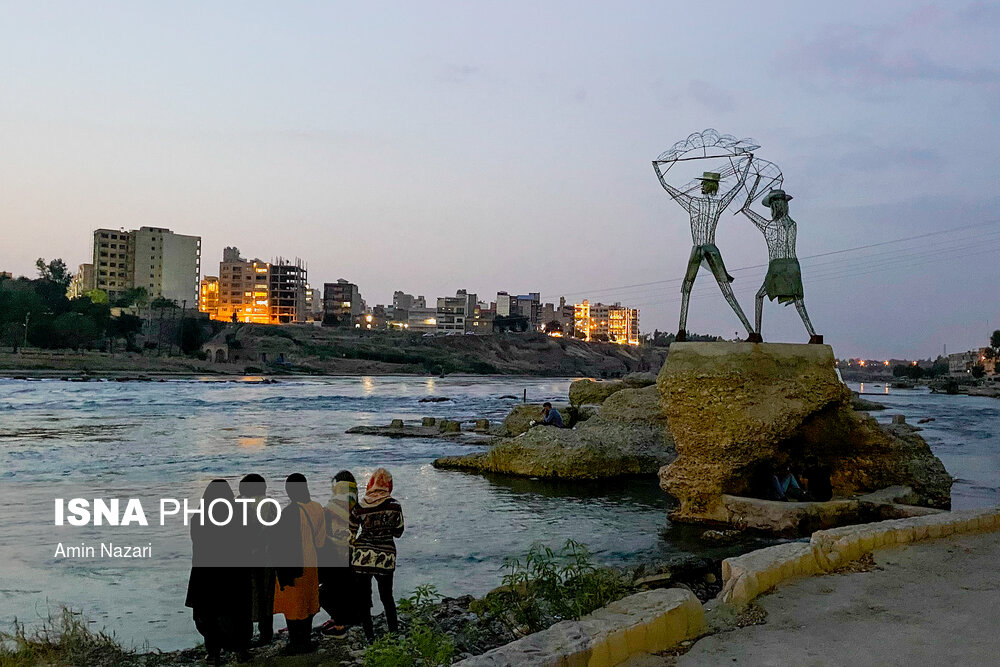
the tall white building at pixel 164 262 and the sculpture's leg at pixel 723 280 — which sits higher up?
the tall white building at pixel 164 262

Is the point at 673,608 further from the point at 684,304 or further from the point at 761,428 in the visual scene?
the point at 684,304

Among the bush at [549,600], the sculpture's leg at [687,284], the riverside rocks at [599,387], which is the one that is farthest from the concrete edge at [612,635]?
the riverside rocks at [599,387]

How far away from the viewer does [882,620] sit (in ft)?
21.0

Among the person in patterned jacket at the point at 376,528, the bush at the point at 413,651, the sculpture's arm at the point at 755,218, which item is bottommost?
the bush at the point at 413,651

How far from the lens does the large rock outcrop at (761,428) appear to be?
13273mm

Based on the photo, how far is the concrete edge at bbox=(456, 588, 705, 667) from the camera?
5.07 m

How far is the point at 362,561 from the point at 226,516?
4.63 feet

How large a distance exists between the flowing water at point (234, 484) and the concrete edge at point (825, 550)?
10.5 ft

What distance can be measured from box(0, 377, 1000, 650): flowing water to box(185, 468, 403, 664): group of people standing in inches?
68.1

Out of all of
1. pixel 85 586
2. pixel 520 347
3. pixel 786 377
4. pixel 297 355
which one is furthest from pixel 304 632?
pixel 520 347

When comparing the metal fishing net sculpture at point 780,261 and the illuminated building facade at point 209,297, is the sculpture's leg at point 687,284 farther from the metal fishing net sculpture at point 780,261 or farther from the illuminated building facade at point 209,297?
the illuminated building facade at point 209,297

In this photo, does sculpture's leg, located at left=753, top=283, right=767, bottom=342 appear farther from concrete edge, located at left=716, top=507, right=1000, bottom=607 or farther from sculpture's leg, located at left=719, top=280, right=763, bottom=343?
concrete edge, located at left=716, top=507, right=1000, bottom=607

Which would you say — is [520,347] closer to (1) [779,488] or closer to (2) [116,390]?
(2) [116,390]

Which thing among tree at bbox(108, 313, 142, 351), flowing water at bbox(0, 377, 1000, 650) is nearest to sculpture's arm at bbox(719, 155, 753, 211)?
flowing water at bbox(0, 377, 1000, 650)
